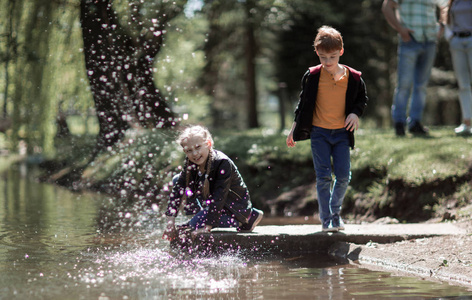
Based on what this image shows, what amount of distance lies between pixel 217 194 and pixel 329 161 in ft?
3.65

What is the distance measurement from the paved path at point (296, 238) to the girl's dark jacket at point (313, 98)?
34.2 inches

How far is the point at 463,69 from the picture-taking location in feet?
31.0

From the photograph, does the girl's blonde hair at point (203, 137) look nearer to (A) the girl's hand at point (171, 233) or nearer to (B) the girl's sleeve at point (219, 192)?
(B) the girl's sleeve at point (219, 192)

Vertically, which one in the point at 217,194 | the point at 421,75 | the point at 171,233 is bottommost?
the point at 171,233

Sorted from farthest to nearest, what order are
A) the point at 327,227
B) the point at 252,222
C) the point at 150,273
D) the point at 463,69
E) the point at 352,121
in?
the point at 463,69 → the point at 252,222 → the point at 327,227 → the point at 352,121 → the point at 150,273

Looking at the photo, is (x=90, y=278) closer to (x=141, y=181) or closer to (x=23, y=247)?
(x=23, y=247)

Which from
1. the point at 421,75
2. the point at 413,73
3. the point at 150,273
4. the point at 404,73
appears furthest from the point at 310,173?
the point at 150,273

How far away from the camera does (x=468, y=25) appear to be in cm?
925

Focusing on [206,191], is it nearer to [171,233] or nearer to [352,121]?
[171,233]

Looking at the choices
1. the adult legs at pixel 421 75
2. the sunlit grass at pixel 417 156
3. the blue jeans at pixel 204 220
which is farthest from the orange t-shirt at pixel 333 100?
the adult legs at pixel 421 75

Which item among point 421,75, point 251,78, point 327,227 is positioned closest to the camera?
point 327,227

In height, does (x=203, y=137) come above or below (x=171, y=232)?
above

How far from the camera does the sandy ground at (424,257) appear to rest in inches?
179

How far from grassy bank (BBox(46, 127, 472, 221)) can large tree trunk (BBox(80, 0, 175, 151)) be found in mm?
502
